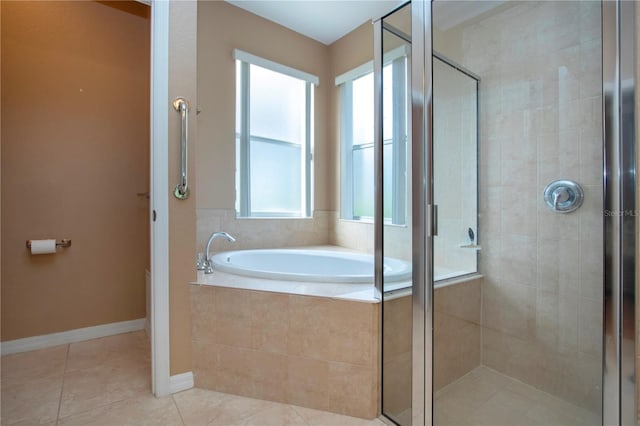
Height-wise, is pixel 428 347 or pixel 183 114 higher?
pixel 183 114

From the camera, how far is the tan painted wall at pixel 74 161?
206cm

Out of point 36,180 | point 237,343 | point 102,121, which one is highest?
point 102,121

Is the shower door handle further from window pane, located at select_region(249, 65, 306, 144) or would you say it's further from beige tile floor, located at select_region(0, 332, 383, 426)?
window pane, located at select_region(249, 65, 306, 144)

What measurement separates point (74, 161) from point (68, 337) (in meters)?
1.27

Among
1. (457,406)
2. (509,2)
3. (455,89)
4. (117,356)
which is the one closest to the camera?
(457,406)

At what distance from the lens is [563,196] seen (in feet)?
4.96

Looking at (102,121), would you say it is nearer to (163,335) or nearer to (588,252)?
(163,335)

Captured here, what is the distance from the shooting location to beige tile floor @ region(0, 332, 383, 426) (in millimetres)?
1395

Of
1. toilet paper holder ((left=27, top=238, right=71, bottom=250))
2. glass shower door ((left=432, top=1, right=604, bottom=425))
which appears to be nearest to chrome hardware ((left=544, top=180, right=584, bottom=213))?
glass shower door ((left=432, top=1, right=604, bottom=425))

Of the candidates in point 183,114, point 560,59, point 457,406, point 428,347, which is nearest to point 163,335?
point 183,114

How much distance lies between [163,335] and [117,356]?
0.77 metres

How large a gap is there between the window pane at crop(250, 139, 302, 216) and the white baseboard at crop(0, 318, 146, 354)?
1.35 m

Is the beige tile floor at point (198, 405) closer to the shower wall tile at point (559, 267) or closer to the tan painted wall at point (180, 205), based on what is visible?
the tan painted wall at point (180, 205)

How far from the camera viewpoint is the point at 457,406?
1.44 meters
